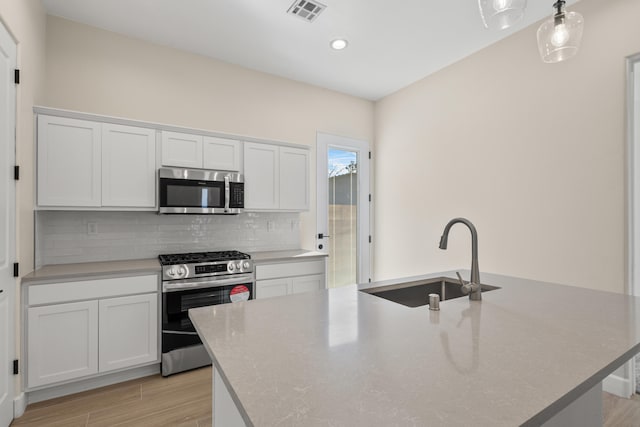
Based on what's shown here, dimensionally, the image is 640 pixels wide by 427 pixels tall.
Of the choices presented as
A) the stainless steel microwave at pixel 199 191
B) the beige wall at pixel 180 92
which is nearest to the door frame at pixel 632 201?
the beige wall at pixel 180 92

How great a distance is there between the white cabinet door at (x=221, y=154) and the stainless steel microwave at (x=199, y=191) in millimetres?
94

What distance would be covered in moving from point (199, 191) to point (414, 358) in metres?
2.59

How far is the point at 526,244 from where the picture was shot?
2916 millimetres

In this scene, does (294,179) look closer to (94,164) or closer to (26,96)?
(94,164)

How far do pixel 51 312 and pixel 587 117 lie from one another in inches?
167

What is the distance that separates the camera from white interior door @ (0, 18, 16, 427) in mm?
1866

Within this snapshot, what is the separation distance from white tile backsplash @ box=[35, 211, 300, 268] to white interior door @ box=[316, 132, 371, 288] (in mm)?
511

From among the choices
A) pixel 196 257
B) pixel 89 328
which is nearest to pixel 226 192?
pixel 196 257

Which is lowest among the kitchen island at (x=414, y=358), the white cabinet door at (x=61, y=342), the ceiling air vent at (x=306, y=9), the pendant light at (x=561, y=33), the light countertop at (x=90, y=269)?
the white cabinet door at (x=61, y=342)

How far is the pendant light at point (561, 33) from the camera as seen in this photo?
1.47 metres

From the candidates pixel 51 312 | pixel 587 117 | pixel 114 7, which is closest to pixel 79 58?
pixel 114 7

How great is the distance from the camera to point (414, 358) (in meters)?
0.93

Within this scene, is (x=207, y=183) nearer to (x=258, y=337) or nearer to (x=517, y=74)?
(x=258, y=337)

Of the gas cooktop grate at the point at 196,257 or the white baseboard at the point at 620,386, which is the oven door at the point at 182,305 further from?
the white baseboard at the point at 620,386
